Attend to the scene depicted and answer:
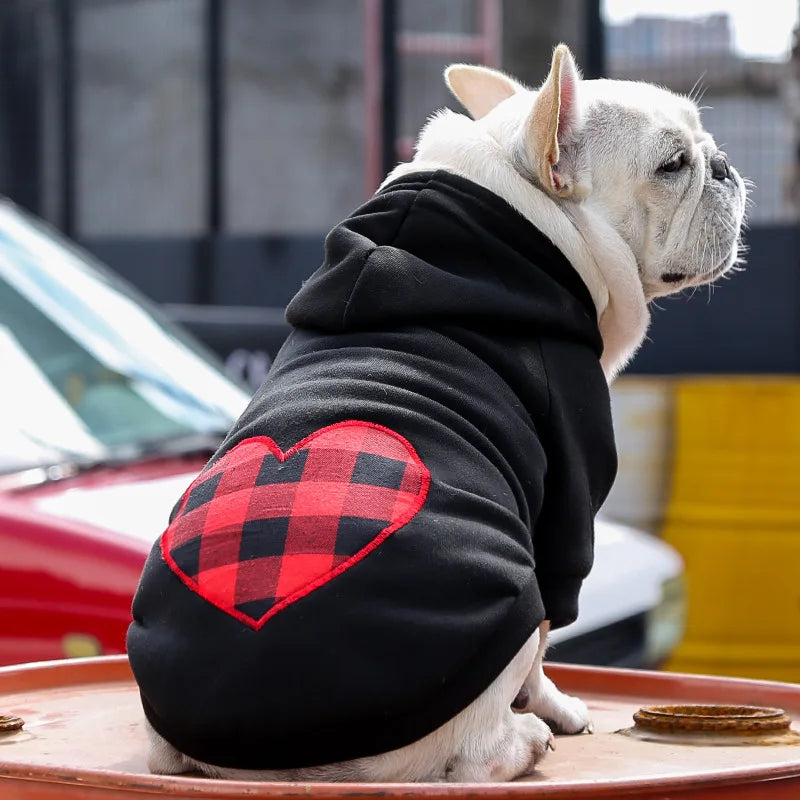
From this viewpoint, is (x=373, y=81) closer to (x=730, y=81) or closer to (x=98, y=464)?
(x=730, y=81)

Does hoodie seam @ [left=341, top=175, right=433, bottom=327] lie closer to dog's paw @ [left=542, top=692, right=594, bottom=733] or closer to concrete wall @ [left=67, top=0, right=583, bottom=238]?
dog's paw @ [left=542, top=692, right=594, bottom=733]

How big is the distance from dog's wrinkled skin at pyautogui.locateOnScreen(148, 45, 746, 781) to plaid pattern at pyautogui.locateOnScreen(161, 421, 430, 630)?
0.42 meters

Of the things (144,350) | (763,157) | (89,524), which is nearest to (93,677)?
(89,524)

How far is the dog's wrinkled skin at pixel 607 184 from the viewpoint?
2654 mm

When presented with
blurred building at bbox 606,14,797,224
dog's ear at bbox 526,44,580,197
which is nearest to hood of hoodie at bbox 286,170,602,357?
dog's ear at bbox 526,44,580,197

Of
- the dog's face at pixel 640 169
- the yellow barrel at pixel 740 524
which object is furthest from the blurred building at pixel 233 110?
the dog's face at pixel 640 169

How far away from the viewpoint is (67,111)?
12609mm

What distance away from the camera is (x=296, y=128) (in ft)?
43.8

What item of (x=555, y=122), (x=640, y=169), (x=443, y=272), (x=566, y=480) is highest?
(x=555, y=122)

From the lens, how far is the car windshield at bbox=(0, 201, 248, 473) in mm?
3893

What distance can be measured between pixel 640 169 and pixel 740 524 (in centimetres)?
Result: 380

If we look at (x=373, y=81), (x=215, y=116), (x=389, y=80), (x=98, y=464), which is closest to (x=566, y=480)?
(x=98, y=464)

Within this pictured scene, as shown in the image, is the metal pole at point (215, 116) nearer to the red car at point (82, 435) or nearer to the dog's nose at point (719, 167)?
the red car at point (82, 435)

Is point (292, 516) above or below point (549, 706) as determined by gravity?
above
